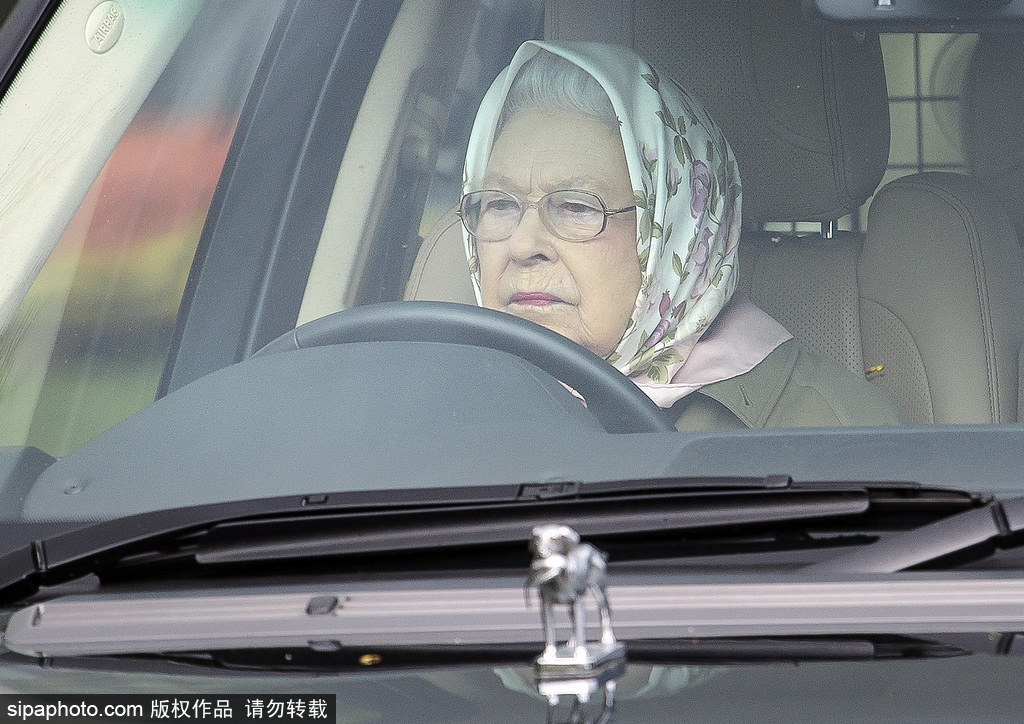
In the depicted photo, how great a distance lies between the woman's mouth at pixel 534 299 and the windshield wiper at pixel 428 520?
391 millimetres

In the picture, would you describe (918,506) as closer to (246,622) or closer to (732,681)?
(732,681)

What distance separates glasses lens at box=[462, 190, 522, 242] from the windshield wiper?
1.50ft

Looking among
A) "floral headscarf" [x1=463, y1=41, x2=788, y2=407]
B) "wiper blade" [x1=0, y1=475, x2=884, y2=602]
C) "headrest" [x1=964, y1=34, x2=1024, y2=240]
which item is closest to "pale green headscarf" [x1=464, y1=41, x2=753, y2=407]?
"floral headscarf" [x1=463, y1=41, x2=788, y2=407]

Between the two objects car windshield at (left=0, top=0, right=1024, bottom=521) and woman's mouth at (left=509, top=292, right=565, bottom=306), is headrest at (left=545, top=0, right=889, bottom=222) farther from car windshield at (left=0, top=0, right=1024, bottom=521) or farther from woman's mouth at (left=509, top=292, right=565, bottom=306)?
woman's mouth at (left=509, top=292, right=565, bottom=306)

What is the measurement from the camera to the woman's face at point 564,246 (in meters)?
1.41

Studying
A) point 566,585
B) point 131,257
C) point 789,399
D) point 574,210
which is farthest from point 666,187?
point 566,585

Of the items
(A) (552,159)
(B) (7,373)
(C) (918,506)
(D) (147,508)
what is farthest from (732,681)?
(B) (7,373)

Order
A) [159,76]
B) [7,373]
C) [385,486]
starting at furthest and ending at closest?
[159,76] → [7,373] → [385,486]

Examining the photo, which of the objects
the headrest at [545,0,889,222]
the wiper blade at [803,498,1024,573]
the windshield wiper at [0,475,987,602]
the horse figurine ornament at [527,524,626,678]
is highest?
the headrest at [545,0,889,222]

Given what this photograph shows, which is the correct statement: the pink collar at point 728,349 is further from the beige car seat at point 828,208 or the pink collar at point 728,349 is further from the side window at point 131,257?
the side window at point 131,257

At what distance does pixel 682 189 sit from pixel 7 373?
804mm

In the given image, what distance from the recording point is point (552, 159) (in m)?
1.44

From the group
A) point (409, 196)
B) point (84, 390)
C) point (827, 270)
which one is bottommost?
point (84, 390)

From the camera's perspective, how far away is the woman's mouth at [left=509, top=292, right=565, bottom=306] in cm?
141
